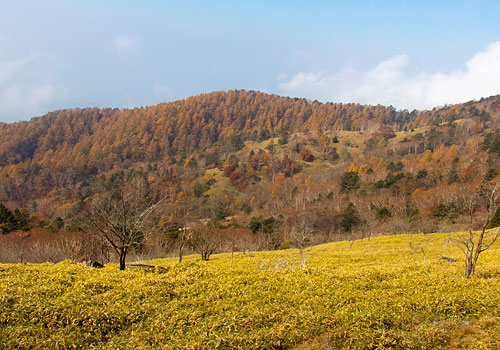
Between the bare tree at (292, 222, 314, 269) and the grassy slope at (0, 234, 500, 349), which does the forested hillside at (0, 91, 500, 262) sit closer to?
the bare tree at (292, 222, 314, 269)

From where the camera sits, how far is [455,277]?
441 inches

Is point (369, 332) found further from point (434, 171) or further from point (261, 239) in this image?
point (434, 171)

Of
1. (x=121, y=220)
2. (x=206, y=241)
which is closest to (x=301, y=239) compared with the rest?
(x=206, y=241)

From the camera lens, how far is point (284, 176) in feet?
502

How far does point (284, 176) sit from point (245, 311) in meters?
146

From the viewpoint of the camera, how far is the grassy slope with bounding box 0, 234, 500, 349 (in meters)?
6.77

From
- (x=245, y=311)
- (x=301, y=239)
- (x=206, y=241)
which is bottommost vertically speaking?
(x=301, y=239)

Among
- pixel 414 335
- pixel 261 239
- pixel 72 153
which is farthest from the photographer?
pixel 72 153

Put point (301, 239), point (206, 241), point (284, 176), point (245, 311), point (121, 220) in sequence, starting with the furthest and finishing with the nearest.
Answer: point (284, 176) → point (206, 241) → point (301, 239) → point (121, 220) → point (245, 311)

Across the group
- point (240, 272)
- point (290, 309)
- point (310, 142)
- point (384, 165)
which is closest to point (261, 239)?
point (240, 272)

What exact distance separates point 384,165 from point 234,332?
142m

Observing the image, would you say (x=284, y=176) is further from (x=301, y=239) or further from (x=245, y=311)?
(x=245, y=311)

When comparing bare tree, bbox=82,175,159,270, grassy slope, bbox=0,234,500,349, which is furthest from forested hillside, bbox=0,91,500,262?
grassy slope, bbox=0,234,500,349

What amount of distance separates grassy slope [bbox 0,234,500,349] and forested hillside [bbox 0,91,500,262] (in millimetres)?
45899
